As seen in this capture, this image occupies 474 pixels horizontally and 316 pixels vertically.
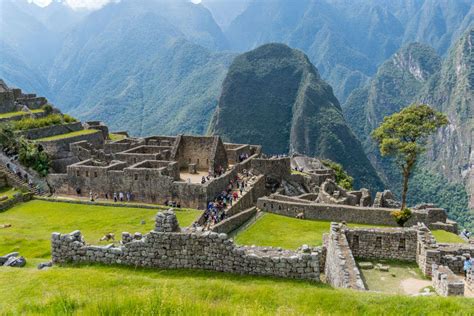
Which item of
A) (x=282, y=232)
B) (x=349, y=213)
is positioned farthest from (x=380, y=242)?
(x=349, y=213)

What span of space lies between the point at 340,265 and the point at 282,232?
11.8 m

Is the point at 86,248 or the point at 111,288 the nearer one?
the point at 111,288

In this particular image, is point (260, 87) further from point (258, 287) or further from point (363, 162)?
point (258, 287)

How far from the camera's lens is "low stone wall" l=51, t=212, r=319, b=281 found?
9.38 meters

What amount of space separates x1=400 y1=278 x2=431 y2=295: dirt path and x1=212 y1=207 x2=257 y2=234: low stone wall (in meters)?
10.4

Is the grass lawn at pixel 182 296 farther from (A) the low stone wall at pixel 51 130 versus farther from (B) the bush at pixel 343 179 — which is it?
(B) the bush at pixel 343 179

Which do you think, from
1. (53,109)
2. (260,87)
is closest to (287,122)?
(260,87)

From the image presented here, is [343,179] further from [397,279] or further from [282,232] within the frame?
[397,279]

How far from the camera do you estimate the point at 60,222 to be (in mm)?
24547

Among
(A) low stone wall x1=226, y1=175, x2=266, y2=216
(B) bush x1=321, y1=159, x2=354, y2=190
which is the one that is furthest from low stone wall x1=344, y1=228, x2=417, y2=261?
(B) bush x1=321, y1=159, x2=354, y2=190

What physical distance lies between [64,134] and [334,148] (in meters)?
120

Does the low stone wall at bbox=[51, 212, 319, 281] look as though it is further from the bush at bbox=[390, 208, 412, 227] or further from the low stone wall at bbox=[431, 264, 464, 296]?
the bush at bbox=[390, 208, 412, 227]

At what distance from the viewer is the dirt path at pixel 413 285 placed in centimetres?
1339

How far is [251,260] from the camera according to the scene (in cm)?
961
